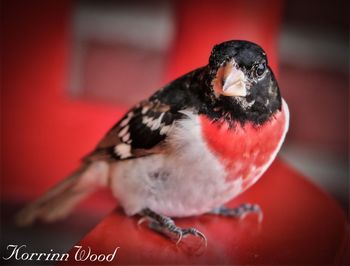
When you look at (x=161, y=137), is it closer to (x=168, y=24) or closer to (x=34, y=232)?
(x=34, y=232)

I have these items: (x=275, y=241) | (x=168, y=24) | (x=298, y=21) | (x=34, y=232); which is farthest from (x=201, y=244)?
(x=168, y=24)

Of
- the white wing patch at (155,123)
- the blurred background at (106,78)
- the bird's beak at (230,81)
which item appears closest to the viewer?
the bird's beak at (230,81)

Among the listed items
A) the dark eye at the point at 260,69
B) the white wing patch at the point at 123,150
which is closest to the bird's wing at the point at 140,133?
the white wing patch at the point at 123,150

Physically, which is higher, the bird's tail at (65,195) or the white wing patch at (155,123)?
the white wing patch at (155,123)

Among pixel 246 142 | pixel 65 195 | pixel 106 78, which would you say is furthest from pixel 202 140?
pixel 106 78

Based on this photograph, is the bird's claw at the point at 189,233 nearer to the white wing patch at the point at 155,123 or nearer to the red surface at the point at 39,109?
the white wing patch at the point at 155,123

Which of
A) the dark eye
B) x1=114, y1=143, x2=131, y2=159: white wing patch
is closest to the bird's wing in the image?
x1=114, y1=143, x2=131, y2=159: white wing patch

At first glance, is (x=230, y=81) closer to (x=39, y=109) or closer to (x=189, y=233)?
(x=189, y=233)

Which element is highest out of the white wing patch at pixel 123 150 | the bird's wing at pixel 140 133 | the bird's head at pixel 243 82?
the bird's head at pixel 243 82
